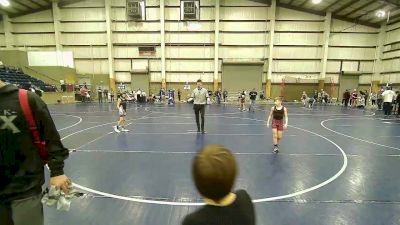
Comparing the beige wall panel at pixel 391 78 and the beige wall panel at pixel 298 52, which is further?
the beige wall panel at pixel 298 52

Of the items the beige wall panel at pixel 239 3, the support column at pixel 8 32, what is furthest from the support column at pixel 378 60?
the support column at pixel 8 32

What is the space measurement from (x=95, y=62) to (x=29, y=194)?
31141 mm

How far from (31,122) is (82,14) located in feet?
107

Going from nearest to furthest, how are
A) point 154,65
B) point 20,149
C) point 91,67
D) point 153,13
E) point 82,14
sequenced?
point 20,149
point 153,13
point 82,14
point 154,65
point 91,67

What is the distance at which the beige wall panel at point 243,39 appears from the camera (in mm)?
29234

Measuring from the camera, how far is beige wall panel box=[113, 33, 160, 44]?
29.5m

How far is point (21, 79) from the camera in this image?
82.3 feet

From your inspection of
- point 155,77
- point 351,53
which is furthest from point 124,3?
point 351,53

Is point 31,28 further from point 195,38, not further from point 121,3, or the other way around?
point 195,38

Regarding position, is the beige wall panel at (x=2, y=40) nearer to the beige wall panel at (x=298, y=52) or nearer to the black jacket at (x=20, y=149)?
the beige wall panel at (x=298, y=52)

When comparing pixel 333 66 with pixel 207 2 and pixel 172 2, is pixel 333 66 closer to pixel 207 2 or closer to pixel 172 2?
pixel 207 2

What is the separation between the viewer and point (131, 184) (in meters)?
5.02

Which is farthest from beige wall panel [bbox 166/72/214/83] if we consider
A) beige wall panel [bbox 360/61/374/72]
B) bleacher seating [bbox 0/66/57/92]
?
beige wall panel [bbox 360/61/374/72]

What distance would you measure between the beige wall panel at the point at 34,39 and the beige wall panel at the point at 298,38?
27.2 meters
